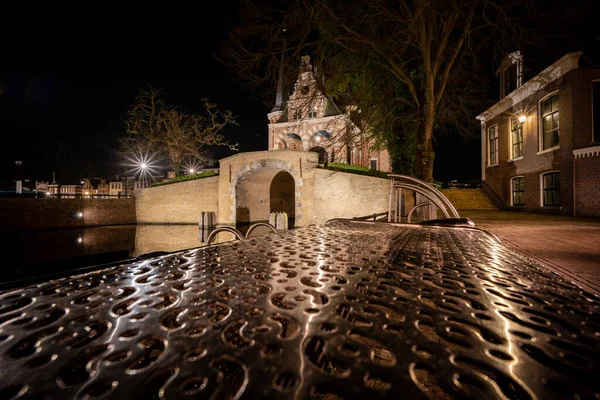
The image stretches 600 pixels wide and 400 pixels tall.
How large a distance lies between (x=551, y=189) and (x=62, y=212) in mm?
26769

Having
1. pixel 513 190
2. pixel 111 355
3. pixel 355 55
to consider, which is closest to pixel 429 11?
pixel 355 55

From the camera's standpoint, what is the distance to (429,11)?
6.03m

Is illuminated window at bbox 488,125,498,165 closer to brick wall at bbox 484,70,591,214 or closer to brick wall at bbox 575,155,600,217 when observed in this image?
brick wall at bbox 484,70,591,214

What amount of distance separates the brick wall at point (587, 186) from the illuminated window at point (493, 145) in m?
5.45

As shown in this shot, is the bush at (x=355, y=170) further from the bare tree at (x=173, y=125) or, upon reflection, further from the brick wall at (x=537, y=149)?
the bare tree at (x=173, y=125)

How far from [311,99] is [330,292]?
738 cm

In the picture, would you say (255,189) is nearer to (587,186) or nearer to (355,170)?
(355,170)

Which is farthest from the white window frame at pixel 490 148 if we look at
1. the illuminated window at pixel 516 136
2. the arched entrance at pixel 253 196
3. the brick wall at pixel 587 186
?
the arched entrance at pixel 253 196

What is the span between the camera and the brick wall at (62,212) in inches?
598

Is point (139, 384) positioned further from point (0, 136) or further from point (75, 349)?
point (0, 136)

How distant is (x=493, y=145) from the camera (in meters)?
14.8

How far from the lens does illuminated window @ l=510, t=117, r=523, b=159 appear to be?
12.4 meters

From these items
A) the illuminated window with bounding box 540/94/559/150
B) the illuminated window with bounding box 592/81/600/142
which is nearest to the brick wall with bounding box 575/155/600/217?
the illuminated window with bounding box 592/81/600/142

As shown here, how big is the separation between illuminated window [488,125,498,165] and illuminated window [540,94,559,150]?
3.43m
